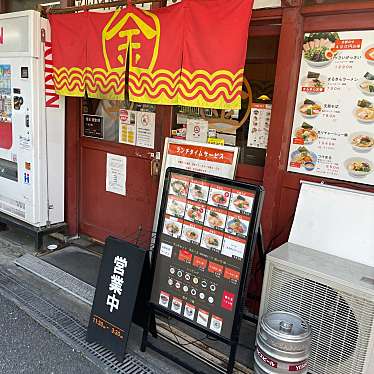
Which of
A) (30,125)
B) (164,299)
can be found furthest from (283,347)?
(30,125)

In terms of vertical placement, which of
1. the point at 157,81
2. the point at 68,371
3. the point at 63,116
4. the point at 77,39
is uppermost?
the point at 77,39

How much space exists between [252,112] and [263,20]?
808mm

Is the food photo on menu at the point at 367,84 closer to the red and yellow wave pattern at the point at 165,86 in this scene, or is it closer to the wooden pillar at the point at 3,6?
the red and yellow wave pattern at the point at 165,86

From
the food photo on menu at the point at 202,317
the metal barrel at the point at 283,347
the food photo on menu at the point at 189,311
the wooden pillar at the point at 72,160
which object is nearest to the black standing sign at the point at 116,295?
the food photo on menu at the point at 189,311

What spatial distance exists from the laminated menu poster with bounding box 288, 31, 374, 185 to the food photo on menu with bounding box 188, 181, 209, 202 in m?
0.99

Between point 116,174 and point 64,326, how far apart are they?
1.99 m

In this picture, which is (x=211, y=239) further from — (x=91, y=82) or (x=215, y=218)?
(x=91, y=82)

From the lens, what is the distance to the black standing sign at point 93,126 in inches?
188

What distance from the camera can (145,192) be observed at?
14.5 ft

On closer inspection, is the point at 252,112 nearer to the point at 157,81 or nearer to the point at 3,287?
the point at 157,81

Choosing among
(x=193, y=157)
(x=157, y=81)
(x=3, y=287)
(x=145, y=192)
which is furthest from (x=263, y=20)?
(x=3, y=287)

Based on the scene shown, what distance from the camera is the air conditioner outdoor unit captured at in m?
2.38

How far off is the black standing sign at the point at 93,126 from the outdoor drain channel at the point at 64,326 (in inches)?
79.2

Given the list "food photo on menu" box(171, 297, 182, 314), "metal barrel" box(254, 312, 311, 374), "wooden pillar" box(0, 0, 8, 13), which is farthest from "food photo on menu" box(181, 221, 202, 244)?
"wooden pillar" box(0, 0, 8, 13)
